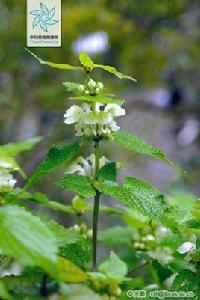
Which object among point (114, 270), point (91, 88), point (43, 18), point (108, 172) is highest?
point (43, 18)

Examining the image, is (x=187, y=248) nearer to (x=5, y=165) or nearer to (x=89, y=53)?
(x=5, y=165)

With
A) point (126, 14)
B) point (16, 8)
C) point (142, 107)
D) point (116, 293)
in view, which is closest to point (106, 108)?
point (116, 293)

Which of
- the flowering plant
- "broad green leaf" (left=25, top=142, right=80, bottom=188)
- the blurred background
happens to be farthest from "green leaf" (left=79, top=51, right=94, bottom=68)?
the blurred background

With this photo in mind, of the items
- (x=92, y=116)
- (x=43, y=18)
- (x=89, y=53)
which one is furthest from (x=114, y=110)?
(x=89, y=53)

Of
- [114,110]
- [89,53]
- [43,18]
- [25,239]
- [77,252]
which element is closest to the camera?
[25,239]

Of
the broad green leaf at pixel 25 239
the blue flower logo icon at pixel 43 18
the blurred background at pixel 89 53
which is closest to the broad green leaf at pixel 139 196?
the broad green leaf at pixel 25 239

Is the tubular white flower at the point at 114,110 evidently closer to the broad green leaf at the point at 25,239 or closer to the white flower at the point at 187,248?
the white flower at the point at 187,248

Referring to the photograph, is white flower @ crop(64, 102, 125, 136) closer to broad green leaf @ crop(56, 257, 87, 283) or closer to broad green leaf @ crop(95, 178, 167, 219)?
broad green leaf @ crop(95, 178, 167, 219)

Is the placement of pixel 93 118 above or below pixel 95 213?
above
